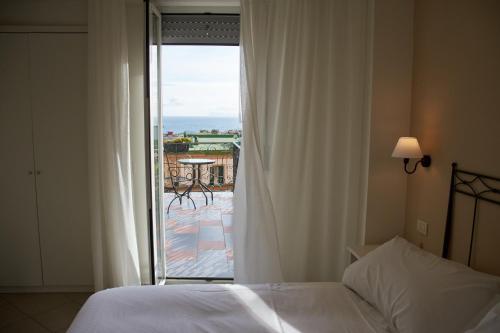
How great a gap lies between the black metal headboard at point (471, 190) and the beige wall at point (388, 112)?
2.06 ft

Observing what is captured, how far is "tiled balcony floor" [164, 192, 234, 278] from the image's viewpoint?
12.5 feet

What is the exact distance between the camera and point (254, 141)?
2.85m

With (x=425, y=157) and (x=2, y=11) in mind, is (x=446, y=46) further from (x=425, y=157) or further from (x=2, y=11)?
(x=2, y=11)

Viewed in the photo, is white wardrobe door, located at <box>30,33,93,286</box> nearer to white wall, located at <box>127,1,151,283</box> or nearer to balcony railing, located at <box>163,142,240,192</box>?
white wall, located at <box>127,1,151,283</box>

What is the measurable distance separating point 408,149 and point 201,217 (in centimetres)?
384

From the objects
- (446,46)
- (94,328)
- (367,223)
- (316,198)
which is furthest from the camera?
(316,198)

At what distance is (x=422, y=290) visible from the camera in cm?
161

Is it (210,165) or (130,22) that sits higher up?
(130,22)

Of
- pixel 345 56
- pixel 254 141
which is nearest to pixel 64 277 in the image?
pixel 254 141

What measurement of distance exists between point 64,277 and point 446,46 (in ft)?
11.6

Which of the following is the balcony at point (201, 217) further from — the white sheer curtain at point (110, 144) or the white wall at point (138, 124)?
the white sheer curtain at point (110, 144)

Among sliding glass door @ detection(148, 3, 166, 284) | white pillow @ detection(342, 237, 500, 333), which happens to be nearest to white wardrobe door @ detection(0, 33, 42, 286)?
sliding glass door @ detection(148, 3, 166, 284)

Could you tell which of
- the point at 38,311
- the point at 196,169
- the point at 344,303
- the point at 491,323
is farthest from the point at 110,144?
the point at 196,169

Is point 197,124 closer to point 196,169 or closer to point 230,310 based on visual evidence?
point 196,169
